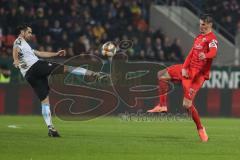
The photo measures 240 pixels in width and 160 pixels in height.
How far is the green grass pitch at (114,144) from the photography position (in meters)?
12.7

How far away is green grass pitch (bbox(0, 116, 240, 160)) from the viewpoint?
12.7 metres

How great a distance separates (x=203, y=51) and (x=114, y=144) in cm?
273

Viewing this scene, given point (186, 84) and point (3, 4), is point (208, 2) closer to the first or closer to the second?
point (3, 4)

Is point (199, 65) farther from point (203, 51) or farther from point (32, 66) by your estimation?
point (32, 66)

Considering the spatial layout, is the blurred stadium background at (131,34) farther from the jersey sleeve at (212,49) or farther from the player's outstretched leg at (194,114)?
the jersey sleeve at (212,49)

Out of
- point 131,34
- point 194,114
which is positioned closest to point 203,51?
point 194,114

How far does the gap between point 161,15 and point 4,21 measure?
329 inches

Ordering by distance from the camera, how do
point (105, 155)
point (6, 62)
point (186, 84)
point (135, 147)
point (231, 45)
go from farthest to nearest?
point (231, 45) → point (6, 62) → point (186, 84) → point (135, 147) → point (105, 155)

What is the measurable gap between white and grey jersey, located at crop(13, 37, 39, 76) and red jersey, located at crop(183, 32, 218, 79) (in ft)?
10.9

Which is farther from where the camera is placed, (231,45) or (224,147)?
(231,45)

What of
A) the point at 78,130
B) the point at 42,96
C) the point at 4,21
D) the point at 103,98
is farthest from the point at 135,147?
the point at 4,21

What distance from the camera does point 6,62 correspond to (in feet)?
84.2

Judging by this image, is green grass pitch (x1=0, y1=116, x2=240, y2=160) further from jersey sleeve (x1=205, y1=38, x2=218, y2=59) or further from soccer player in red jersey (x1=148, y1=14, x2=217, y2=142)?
jersey sleeve (x1=205, y1=38, x2=218, y2=59)

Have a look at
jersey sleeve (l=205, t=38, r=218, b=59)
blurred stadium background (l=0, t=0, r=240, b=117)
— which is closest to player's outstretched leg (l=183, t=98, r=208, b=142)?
jersey sleeve (l=205, t=38, r=218, b=59)
